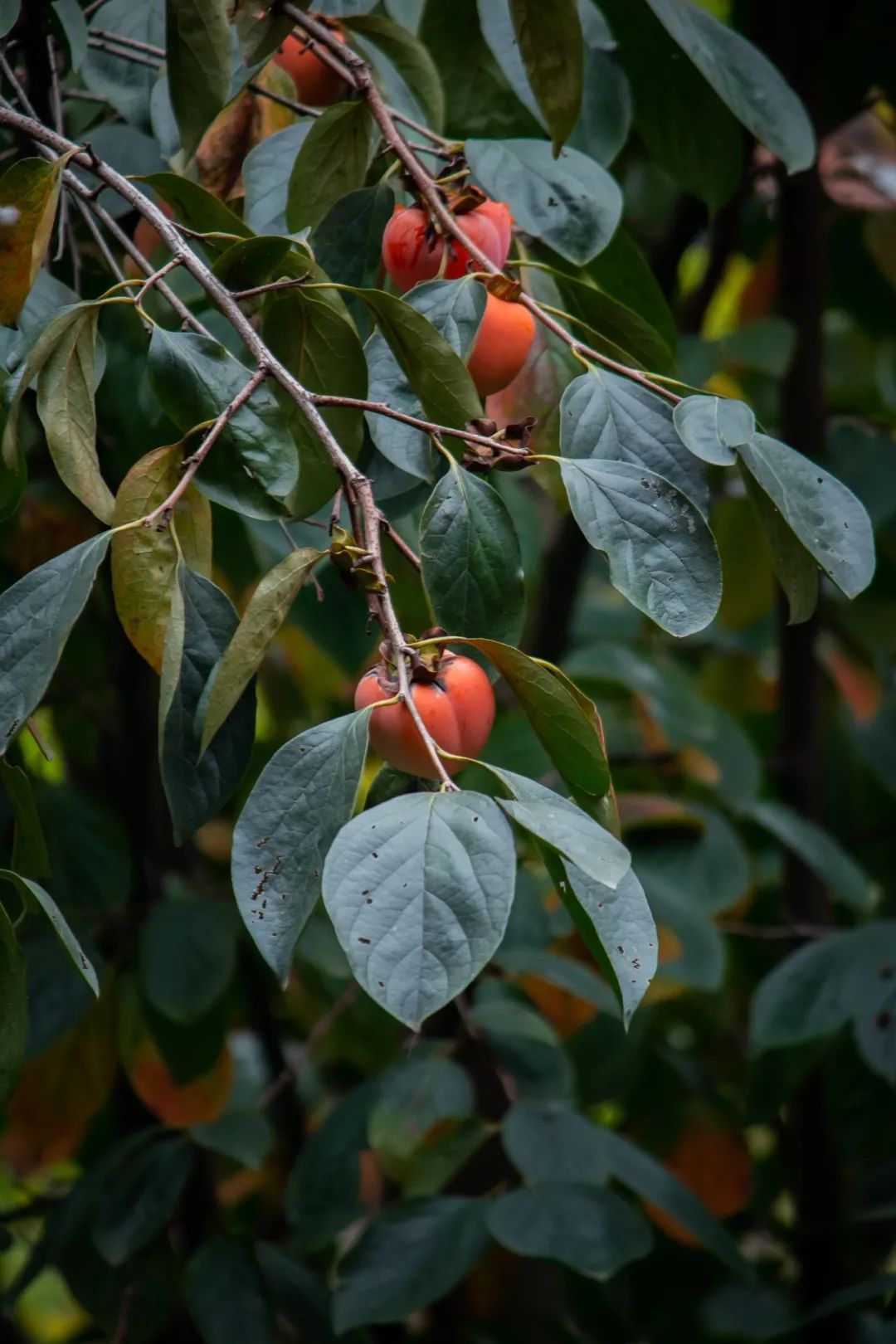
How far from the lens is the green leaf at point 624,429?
0.60 m

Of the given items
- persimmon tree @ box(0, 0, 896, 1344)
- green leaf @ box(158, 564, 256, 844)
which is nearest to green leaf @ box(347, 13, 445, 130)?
persimmon tree @ box(0, 0, 896, 1344)

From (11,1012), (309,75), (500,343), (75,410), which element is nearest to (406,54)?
(309,75)

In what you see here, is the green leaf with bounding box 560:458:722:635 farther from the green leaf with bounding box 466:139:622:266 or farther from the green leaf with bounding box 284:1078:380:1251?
the green leaf with bounding box 284:1078:380:1251

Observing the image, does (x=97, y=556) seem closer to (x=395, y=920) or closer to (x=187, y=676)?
(x=187, y=676)

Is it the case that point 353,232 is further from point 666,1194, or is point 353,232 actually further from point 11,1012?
point 666,1194

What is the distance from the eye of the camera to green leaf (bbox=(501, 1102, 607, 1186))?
3.32 feet

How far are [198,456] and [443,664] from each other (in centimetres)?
12

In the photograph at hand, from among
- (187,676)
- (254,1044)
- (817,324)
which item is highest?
(187,676)

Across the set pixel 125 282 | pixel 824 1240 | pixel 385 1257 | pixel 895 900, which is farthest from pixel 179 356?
pixel 895 900

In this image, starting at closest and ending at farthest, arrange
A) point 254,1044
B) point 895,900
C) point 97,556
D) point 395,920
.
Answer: point 395,920, point 97,556, point 895,900, point 254,1044

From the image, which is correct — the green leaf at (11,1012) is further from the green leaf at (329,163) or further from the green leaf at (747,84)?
the green leaf at (747,84)

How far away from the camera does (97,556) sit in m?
0.53

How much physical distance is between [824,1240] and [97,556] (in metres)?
1.18

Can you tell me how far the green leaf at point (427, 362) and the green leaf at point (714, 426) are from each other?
0.29 ft
